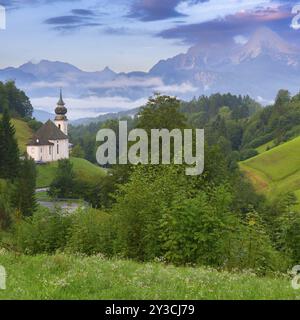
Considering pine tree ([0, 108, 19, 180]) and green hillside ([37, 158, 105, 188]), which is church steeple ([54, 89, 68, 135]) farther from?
pine tree ([0, 108, 19, 180])

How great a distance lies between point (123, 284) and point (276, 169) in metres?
139

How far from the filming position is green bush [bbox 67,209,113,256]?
71.2 ft

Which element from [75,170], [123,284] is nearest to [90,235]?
[123,284]

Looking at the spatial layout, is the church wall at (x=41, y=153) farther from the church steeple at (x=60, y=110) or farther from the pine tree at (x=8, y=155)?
the pine tree at (x=8, y=155)

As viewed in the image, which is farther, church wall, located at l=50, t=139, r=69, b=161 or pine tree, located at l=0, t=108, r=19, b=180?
church wall, located at l=50, t=139, r=69, b=161

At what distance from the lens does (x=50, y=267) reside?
13.7m

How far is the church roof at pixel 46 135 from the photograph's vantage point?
154625 mm

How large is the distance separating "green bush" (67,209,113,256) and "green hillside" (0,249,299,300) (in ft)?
23.7

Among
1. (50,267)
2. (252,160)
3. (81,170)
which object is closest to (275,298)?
(50,267)

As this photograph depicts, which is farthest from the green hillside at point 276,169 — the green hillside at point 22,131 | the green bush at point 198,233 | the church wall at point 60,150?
the green bush at point 198,233

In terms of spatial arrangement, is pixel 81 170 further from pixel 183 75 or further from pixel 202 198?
pixel 202 198

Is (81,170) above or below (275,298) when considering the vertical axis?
below

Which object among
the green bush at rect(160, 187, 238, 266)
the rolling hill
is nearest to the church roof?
the rolling hill
